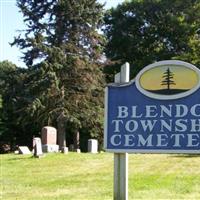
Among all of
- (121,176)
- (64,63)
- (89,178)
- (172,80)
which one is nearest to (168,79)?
(172,80)

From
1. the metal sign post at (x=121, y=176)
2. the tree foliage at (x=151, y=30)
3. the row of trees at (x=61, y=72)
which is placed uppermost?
the tree foliage at (x=151, y=30)

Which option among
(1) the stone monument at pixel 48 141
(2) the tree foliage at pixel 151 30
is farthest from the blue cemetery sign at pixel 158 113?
(2) the tree foliage at pixel 151 30

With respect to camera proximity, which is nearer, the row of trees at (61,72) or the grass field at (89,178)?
the grass field at (89,178)

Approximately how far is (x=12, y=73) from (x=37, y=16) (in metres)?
4.45

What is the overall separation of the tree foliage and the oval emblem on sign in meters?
38.0

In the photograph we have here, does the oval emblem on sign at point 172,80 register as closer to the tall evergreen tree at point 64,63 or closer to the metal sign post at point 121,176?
the metal sign post at point 121,176

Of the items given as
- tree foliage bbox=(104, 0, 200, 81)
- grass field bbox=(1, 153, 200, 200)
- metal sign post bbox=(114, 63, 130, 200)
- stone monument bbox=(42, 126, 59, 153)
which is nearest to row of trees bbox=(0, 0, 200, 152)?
stone monument bbox=(42, 126, 59, 153)

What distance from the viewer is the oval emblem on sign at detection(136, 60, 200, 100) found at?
263 inches

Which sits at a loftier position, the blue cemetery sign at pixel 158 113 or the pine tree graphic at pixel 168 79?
the pine tree graphic at pixel 168 79

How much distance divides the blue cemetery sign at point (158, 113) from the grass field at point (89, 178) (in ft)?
11.6

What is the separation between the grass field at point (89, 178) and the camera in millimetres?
10752

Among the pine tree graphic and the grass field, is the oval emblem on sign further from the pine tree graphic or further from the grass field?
the grass field

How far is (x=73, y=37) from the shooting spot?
36000mm

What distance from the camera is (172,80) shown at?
671 centimetres
